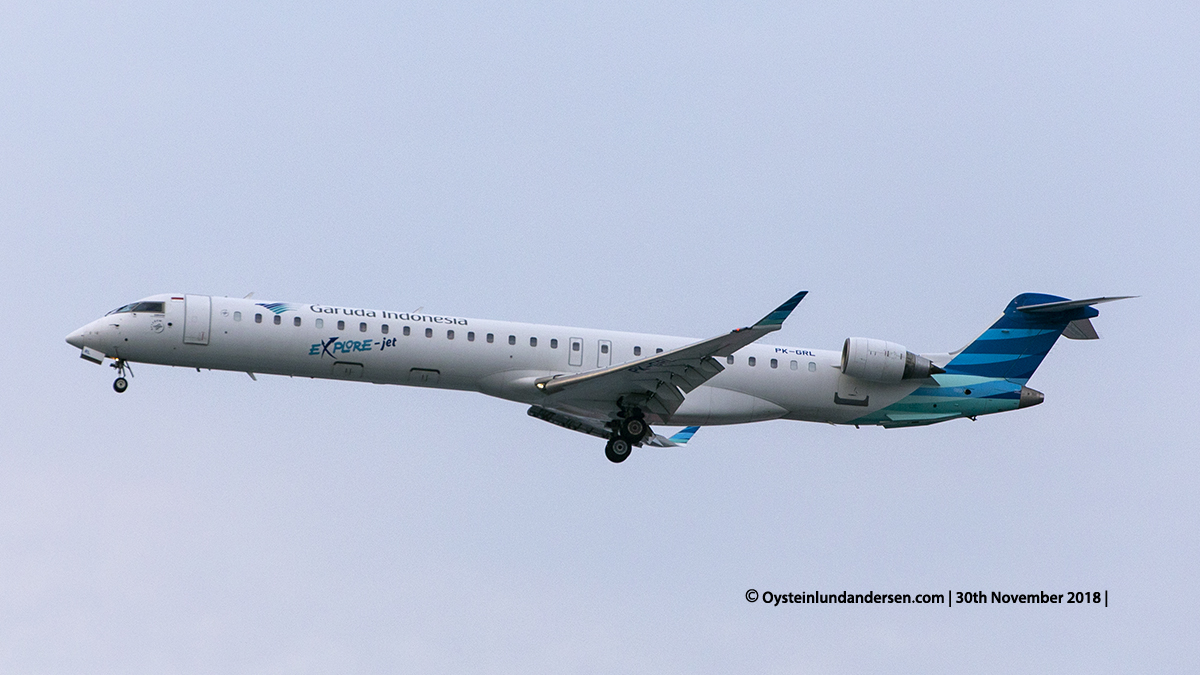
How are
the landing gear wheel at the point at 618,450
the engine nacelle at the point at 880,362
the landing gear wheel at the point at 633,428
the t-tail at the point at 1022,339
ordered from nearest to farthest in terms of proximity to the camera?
the landing gear wheel at the point at 633,428
the landing gear wheel at the point at 618,450
the engine nacelle at the point at 880,362
the t-tail at the point at 1022,339

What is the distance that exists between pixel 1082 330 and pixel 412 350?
16.2 metres

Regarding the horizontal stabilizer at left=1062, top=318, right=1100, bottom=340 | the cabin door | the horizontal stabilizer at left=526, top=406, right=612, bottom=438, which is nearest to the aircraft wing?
the horizontal stabilizer at left=526, top=406, right=612, bottom=438

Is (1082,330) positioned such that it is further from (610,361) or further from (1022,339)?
(610,361)

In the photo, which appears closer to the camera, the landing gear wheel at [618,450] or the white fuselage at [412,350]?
the white fuselage at [412,350]

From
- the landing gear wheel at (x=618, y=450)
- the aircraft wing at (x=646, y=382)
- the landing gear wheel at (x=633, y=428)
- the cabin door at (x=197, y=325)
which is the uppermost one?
the cabin door at (x=197, y=325)

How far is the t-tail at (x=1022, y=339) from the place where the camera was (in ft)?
107

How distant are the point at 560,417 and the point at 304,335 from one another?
6621mm

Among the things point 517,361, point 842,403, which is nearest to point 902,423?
point 842,403

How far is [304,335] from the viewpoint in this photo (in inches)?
1119

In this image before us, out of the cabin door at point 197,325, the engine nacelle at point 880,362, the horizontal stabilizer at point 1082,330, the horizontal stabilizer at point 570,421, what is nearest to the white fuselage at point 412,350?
the cabin door at point 197,325

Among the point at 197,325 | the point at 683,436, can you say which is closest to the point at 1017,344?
the point at 683,436

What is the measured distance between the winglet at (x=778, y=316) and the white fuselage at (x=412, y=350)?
4485 mm

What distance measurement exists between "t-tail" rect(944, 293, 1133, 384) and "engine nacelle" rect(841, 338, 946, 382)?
5.62 ft

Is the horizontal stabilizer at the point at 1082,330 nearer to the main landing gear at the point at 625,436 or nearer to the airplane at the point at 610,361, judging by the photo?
the airplane at the point at 610,361
